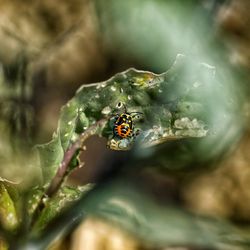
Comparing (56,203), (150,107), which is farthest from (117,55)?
(56,203)

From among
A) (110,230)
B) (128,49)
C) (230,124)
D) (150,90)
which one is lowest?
(110,230)

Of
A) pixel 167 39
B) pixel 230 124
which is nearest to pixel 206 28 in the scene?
pixel 167 39

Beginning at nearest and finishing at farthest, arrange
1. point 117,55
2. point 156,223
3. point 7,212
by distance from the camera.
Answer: point 7,212 < point 156,223 < point 117,55

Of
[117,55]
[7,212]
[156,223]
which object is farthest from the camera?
[117,55]

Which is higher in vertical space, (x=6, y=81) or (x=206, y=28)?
(x=206, y=28)

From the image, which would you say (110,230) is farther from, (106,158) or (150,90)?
(150,90)

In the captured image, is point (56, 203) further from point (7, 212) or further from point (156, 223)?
point (156, 223)

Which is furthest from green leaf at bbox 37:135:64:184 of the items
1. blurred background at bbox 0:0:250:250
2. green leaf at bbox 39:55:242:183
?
blurred background at bbox 0:0:250:250
